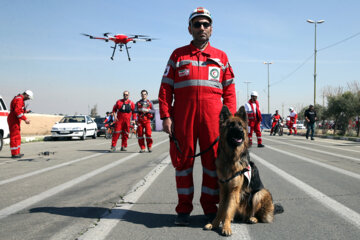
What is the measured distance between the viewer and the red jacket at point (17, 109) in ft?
37.7

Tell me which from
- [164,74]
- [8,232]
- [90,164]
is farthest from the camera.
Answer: [90,164]

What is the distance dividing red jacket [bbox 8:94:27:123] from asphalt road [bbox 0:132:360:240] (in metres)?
3.09

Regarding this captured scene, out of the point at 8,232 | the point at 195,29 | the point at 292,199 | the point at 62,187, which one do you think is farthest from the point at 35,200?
the point at 292,199

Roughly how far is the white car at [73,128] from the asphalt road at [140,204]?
14.0m

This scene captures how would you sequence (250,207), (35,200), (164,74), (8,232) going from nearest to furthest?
1. (8,232)
2. (250,207)
3. (164,74)
4. (35,200)

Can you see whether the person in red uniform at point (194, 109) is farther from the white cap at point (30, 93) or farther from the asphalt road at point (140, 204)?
the white cap at point (30, 93)

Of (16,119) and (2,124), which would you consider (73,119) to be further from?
(16,119)

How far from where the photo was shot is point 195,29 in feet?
13.4

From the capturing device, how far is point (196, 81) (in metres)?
3.99

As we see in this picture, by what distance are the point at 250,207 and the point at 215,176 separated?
1.69ft

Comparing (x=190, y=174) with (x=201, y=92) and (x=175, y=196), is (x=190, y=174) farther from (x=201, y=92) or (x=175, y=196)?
(x=175, y=196)

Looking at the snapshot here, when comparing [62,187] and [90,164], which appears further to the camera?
[90,164]

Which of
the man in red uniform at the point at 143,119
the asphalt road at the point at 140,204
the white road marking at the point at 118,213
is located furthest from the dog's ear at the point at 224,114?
the man in red uniform at the point at 143,119

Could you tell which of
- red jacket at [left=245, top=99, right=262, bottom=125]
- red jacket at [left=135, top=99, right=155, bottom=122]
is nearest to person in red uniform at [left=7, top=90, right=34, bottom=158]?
red jacket at [left=135, top=99, right=155, bottom=122]
